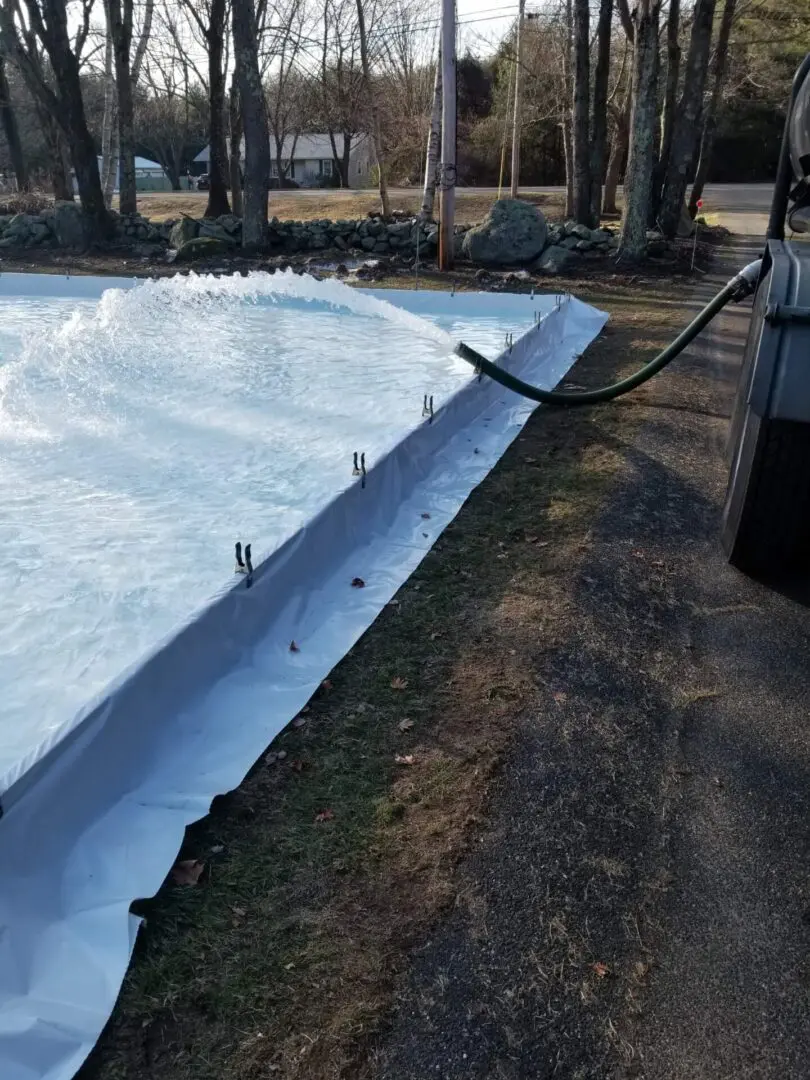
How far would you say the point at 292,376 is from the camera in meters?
6.97

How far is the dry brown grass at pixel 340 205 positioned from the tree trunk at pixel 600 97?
3360 millimetres

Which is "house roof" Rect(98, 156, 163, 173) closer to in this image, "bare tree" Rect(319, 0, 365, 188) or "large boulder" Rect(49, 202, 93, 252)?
"bare tree" Rect(319, 0, 365, 188)

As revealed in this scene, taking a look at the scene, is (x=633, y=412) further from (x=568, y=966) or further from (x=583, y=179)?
(x=583, y=179)

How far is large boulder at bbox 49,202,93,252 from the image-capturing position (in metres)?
16.6

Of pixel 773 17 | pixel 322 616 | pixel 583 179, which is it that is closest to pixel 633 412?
pixel 322 616

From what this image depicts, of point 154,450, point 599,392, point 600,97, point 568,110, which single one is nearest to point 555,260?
point 600,97

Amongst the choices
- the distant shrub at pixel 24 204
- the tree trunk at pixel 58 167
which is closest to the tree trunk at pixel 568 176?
the tree trunk at pixel 58 167

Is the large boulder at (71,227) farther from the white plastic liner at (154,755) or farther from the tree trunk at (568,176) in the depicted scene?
the white plastic liner at (154,755)

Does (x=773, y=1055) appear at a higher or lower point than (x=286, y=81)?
lower

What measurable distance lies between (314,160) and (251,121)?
42070 mm

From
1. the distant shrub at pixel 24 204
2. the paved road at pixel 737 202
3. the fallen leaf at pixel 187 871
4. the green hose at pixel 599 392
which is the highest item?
the paved road at pixel 737 202

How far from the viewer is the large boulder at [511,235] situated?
1362 centimetres

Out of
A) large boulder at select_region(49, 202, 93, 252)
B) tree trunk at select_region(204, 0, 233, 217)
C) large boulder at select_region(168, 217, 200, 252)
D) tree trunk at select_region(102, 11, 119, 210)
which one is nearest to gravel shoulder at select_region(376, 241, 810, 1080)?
large boulder at select_region(168, 217, 200, 252)

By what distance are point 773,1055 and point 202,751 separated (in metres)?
1.70
